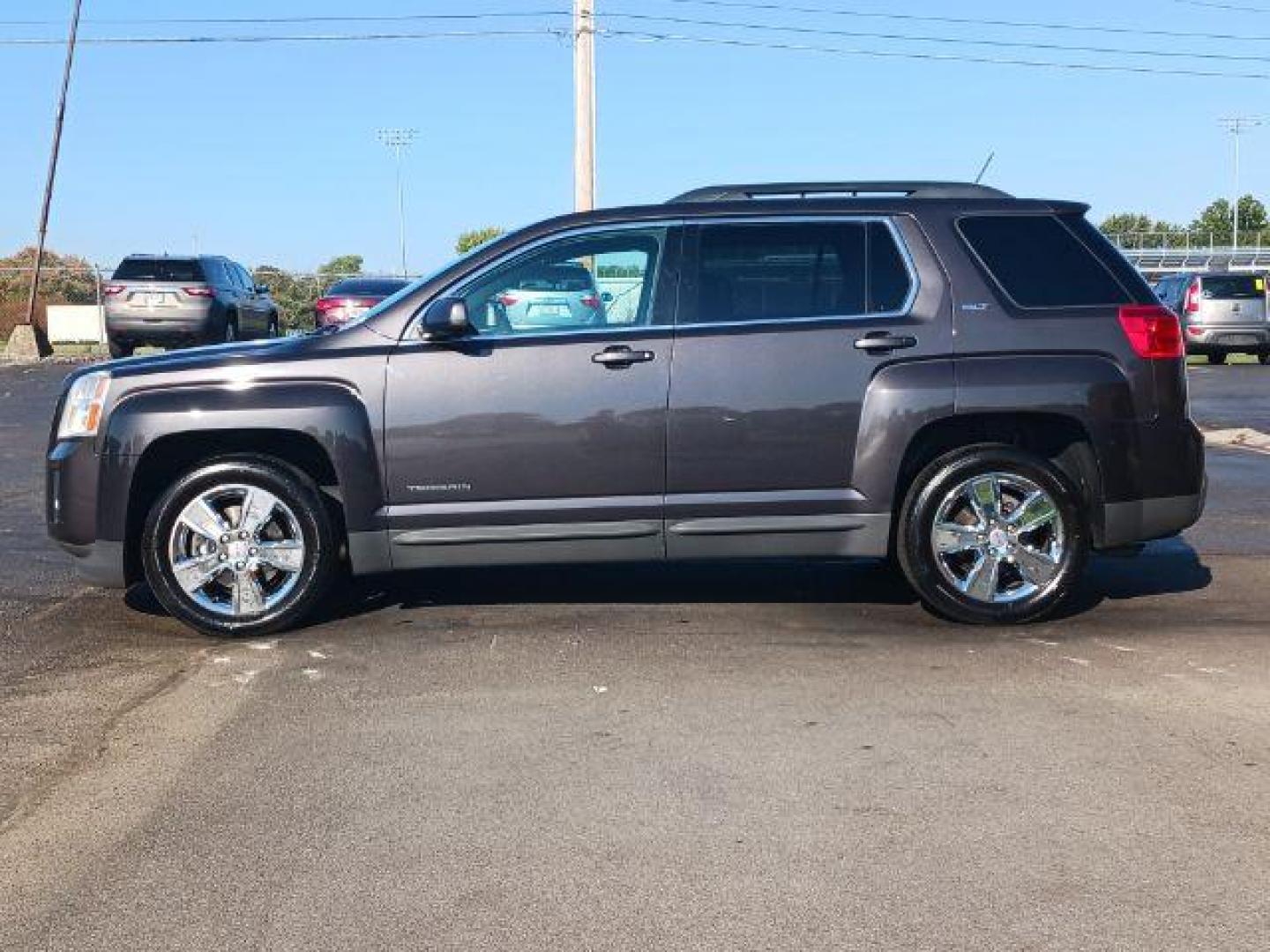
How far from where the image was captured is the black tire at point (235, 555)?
6.57 metres

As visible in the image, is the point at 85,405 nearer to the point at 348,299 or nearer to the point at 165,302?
the point at 348,299

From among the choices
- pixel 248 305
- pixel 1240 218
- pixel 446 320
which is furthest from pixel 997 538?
pixel 1240 218

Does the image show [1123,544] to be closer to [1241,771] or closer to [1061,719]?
[1061,719]

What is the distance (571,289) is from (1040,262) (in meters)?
2.16

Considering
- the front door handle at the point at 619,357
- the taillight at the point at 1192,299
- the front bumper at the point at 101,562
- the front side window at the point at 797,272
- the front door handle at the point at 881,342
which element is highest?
the taillight at the point at 1192,299

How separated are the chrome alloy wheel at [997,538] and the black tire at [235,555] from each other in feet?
9.03

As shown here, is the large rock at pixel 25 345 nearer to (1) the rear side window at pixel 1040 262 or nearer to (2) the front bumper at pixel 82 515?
(2) the front bumper at pixel 82 515

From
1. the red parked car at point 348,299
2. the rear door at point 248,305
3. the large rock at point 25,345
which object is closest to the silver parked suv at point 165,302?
the rear door at point 248,305

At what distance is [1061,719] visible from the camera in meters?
5.20

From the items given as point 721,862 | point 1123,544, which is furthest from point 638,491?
point 721,862

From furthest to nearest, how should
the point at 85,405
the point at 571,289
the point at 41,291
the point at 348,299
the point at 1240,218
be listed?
1. the point at 1240,218
2. the point at 41,291
3. the point at 348,299
4. the point at 571,289
5. the point at 85,405

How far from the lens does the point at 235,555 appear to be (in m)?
6.62

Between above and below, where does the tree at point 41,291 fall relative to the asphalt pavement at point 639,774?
above

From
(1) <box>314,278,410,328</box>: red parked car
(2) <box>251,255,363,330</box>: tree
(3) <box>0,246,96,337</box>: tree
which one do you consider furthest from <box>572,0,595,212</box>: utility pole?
(3) <box>0,246,96,337</box>: tree
